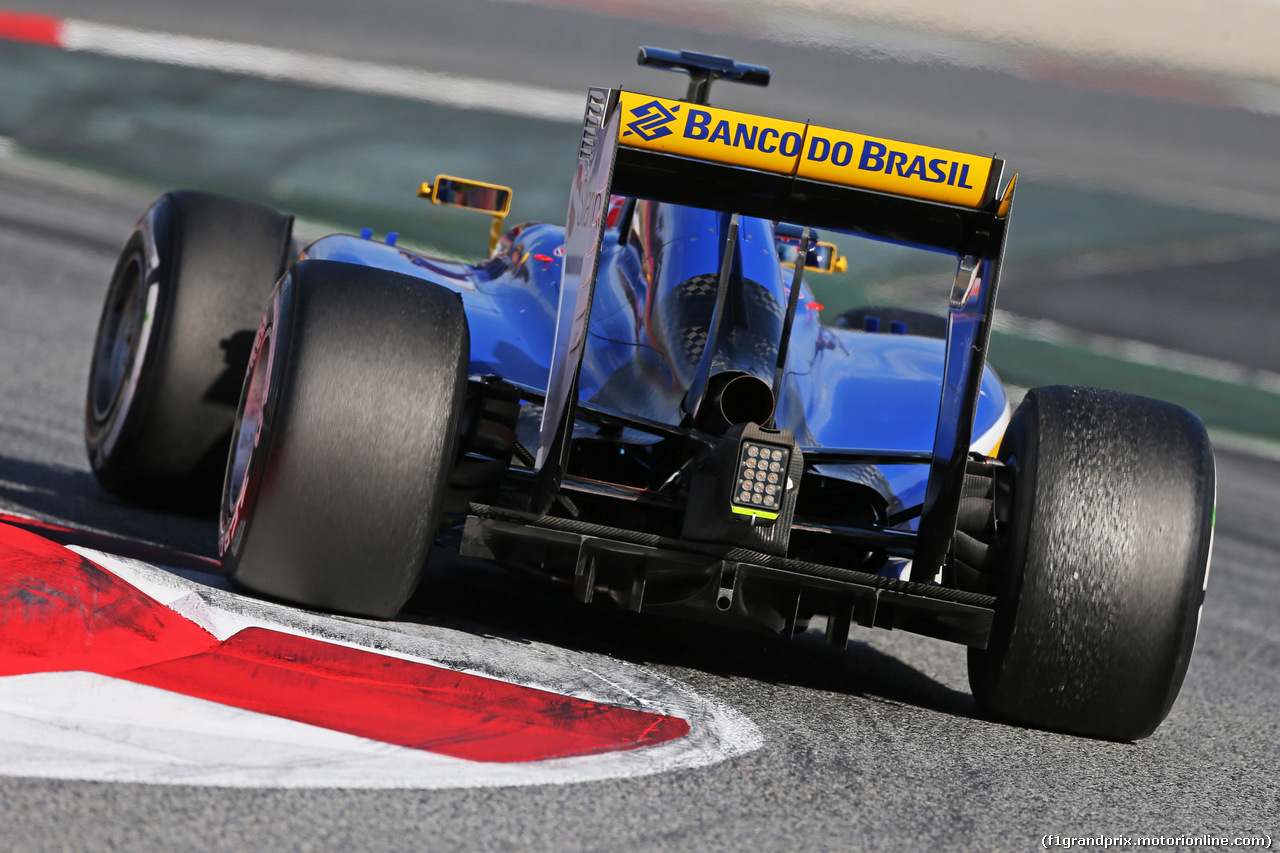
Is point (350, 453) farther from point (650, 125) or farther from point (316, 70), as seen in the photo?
point (316, 70)

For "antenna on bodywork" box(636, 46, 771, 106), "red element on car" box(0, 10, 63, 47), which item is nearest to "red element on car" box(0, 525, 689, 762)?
"antenna on bodywork" box(636, 46, 771, 106)

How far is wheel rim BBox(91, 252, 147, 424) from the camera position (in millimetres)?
5711

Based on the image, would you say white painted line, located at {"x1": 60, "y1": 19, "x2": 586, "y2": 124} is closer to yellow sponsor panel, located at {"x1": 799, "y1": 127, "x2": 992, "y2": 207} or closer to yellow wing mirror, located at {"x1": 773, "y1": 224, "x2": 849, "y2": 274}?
yellow wing mirror, located at {"x1": 773, "y1": 224, "x2": 849, "y2": 274}

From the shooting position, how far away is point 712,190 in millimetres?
4051

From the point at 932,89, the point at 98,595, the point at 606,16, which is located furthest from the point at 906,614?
the point at 606,16

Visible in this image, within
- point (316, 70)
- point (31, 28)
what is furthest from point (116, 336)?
point (31, 28)

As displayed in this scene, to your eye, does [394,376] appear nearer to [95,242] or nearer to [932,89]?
[95,242]

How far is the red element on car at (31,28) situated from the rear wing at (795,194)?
1592cm

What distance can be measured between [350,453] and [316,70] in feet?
52.9

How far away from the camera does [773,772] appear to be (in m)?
3.36

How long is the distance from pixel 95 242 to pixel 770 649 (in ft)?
29.4

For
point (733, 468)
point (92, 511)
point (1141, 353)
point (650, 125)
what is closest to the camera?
point (733, 468)

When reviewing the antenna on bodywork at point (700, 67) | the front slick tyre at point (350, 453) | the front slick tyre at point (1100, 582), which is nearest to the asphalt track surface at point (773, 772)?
the front slick tyre at point (1100, 582)

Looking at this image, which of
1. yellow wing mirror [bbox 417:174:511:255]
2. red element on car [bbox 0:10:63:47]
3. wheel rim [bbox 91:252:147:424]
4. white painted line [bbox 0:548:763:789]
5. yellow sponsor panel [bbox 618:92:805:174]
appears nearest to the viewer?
white painted line [bbox 0:548:763:789]
